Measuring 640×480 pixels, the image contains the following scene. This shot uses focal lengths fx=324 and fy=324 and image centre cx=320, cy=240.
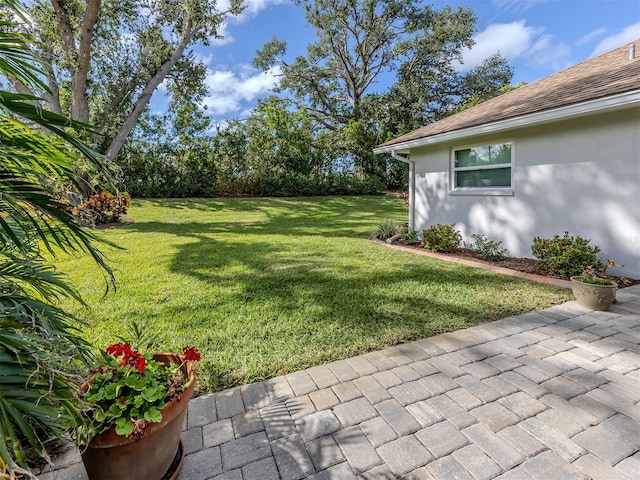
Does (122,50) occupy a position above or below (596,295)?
above

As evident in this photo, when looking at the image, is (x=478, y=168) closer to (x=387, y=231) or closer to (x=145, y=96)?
(x=387, y=231)

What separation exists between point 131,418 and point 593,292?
4.54 metres

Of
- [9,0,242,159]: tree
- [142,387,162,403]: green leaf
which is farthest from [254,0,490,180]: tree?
[142,387,162,403]: green leaf

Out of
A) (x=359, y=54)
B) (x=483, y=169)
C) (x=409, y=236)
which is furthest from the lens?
(x=359, y=54)

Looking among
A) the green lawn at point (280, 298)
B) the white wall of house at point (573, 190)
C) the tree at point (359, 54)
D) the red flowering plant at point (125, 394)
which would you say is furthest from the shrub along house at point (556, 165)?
the tree at point (359, 54)

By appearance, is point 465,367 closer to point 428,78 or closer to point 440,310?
point 440,310

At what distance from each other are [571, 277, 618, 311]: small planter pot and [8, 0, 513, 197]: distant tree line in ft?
29.6

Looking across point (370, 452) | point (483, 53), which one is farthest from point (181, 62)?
point (483, 53)

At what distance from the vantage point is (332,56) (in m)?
22.0

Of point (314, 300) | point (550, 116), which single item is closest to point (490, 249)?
point (550, 116)

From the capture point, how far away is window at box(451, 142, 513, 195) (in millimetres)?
6191

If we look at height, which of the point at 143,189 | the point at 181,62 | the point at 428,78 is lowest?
the point at 143,189

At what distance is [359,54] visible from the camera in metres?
21.8

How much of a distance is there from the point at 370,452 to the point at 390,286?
283 cm
